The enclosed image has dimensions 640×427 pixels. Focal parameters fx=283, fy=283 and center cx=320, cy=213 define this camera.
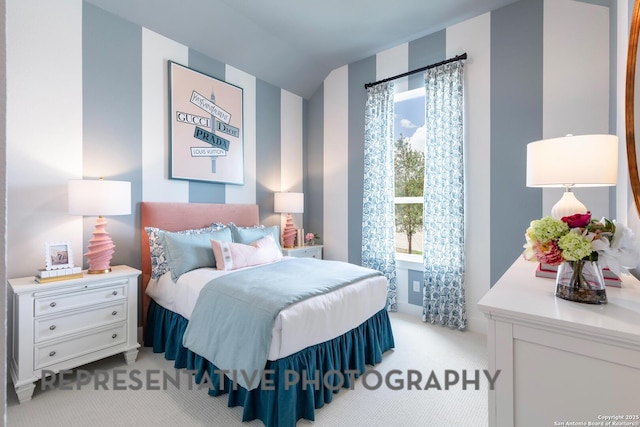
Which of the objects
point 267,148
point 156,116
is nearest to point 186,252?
point 156,116

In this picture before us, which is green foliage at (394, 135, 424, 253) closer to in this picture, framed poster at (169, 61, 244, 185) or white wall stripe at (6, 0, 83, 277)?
framed poster at (169, 61, 244, 185)

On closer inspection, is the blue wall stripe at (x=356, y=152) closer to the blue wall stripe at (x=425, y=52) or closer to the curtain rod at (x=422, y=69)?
the curtain rod at (x=422, y=69)

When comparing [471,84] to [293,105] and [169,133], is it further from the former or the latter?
[169,133]

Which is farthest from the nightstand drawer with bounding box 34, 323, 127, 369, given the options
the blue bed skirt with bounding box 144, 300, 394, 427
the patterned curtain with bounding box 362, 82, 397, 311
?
the patterned curtain with bounding box 362, 82, 397, 311

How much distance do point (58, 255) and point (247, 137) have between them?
2.24 m

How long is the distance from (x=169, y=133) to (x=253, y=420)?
263cm

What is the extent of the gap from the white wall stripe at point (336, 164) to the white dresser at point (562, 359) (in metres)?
2.97

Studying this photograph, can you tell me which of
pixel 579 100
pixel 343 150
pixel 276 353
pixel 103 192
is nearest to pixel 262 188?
pixel 343 150

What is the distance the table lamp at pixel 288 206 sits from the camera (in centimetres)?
374

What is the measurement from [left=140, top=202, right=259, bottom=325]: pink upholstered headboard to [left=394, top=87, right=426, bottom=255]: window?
6.34 feet

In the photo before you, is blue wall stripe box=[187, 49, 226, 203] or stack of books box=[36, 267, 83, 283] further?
blue wall stripe box=[187, 49, 226, 203]

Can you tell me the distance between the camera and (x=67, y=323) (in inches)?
76.8

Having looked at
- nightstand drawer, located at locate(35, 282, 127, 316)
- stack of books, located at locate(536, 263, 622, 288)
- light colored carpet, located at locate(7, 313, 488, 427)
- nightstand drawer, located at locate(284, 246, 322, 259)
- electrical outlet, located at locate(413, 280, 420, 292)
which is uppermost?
stack of books, located at locate(536, 263, 622, 288)

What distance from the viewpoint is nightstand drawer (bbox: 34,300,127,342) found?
1851mm
